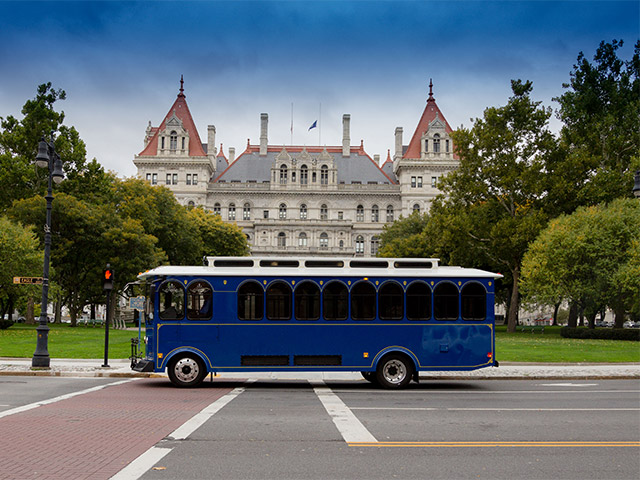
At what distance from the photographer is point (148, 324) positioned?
16.4 meters

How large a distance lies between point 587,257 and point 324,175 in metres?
68.2

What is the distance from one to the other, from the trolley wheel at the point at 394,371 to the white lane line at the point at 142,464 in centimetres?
883

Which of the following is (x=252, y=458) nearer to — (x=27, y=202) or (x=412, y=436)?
(x=412, y=436)

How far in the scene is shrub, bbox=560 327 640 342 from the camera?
40.1 meters

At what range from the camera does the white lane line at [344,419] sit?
9.48 meters

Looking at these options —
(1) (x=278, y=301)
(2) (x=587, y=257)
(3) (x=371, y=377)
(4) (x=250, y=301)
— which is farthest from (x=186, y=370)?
(2) (x=587, y=257)

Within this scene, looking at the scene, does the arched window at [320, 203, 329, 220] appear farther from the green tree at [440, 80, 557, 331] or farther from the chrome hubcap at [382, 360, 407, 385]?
the chrome hubcap at [382, 360, 407, 385]

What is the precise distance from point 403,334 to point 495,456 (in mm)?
8190

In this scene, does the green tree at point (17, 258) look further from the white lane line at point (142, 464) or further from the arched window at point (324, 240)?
the arched window at point (324, 240)

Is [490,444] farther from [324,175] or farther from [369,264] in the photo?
[324,175]

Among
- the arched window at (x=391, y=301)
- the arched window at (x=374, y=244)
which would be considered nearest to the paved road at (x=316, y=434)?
Answer: the arched window at (x=391, y=301)

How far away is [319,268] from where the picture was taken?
16797 mm

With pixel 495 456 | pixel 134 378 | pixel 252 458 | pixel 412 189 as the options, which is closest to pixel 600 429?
pixel 495 456

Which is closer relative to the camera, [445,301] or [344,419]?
[344,419]
